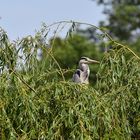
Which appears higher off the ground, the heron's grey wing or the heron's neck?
the heron's neck

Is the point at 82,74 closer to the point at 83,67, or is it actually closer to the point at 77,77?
the point at 77,77

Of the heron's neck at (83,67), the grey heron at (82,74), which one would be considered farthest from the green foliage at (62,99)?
the heron's neck at (83,67)

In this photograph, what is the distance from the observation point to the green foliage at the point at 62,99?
5.40 m

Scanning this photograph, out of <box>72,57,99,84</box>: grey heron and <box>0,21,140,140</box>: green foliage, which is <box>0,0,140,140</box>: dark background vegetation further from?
<box>72,57,99,84</box>: grey heron

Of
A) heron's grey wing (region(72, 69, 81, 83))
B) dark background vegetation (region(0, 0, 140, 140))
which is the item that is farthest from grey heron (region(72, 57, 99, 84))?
dark background vegetation (region(0, 0, 140, 140))

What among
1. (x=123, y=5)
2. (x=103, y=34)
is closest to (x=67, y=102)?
Result: (x=103, y=34)

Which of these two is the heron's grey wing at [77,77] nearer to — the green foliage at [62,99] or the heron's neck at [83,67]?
the heron's neck at [83,67]

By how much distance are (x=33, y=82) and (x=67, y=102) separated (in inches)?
19.3

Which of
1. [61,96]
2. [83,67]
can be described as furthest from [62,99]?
[83,67]

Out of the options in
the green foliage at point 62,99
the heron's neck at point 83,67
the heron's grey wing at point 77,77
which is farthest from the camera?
the heron's neck at point 83,67

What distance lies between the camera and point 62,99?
552cm

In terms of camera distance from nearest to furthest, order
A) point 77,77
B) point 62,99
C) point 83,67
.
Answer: point 62,99
point 77,77
point 83,67

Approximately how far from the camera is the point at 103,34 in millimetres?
6113

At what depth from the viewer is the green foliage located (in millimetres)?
5398
